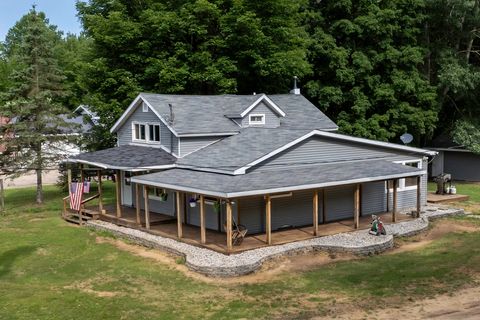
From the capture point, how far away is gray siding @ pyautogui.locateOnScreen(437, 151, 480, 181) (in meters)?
40.1

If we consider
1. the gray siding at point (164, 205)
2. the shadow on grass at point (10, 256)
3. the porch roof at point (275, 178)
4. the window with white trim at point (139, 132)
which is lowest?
the shadow on grass at point (10, 256)

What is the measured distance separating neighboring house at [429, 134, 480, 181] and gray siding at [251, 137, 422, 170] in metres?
17.2

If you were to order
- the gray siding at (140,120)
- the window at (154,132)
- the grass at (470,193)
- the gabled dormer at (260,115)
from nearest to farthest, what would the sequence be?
1. the gray siding at (140,120)
2. the window at (154,132)
3. the gabled dormer at (260,115)
4. the grass at (470,193)

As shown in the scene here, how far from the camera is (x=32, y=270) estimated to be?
18156 mm

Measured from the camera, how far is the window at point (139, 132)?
27.3 meters

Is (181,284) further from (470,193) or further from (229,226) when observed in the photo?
(470,193)

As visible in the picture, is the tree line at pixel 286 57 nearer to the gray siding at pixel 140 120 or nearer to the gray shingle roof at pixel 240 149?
the gray siding at pixel 140 120

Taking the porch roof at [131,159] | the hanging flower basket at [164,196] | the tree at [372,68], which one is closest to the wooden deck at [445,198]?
the tree at [372,68]

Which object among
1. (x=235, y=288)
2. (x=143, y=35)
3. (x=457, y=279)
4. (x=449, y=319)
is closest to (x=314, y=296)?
(x=235, y=288)

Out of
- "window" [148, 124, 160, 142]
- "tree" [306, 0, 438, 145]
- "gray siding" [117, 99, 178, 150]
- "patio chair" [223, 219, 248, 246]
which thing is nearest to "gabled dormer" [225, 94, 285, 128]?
"gray siding" [117, 99, 178, 150]

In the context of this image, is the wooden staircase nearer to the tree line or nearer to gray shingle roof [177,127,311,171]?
gray shingle roof [177,127,311,171]

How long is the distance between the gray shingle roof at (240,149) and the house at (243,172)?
2.2 inches

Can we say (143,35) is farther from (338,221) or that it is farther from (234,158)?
(338,221)

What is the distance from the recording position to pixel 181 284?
16297 millimetres
